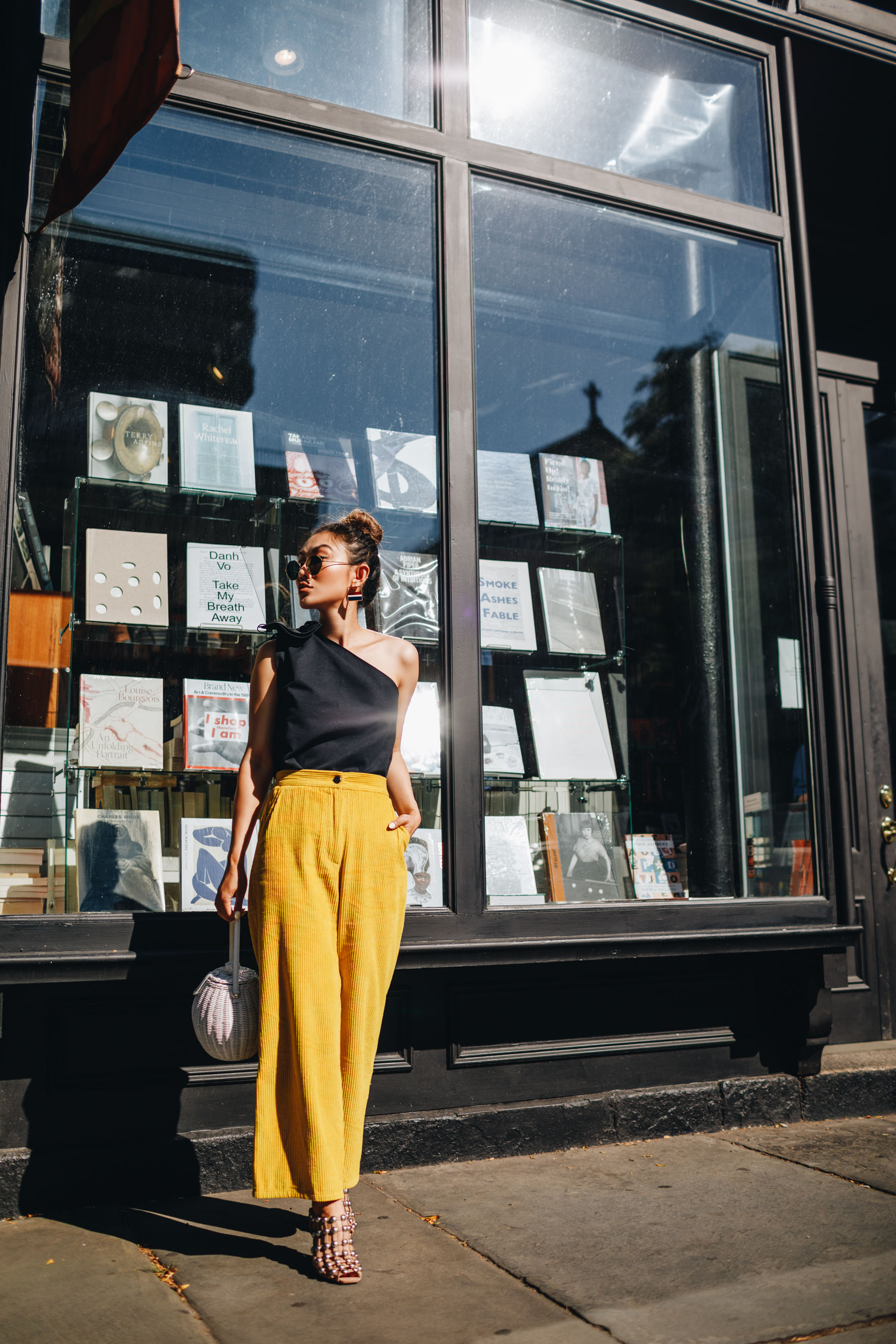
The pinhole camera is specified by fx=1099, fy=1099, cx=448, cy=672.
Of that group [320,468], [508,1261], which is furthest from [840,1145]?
[320,468]

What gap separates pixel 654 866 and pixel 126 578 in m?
2.49

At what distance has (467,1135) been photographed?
13.1 feet

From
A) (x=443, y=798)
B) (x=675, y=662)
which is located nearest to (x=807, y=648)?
(x=675, y=662)

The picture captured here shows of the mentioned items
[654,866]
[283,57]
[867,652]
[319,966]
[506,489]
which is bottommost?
[319,966]

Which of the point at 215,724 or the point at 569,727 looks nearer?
the point at 215,724

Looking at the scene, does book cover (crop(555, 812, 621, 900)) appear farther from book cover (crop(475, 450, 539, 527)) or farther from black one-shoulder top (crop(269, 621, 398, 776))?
black one-shoulder top (crop(269, 621, 398, 776))

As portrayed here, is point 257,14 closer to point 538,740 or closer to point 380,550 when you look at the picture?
point 380,550

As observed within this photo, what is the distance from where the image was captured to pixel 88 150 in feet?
10.9

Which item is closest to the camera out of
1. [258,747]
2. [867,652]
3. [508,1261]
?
[508,1261]

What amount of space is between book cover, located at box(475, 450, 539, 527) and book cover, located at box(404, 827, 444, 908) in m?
1.31

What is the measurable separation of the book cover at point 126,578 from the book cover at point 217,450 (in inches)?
11.9

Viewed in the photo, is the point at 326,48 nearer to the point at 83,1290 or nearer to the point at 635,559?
the point at 635,559

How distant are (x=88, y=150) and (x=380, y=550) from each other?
1.76 metres

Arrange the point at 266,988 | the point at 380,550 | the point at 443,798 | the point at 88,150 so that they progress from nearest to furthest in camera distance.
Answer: the point at 266,988, the point at 88,150, the point at 443,798, the point at 380,550
